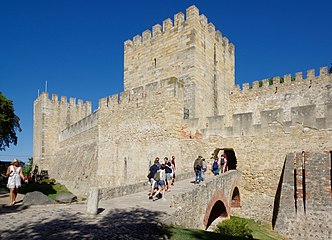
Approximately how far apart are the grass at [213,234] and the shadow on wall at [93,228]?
0.38 meters

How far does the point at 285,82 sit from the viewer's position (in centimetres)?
1917

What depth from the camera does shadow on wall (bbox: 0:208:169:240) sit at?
5539mm

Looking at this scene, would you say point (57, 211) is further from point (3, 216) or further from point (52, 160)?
point (52, 160)

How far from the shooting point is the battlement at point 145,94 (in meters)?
15.2

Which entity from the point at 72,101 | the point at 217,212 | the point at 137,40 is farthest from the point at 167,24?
the point at 72,101

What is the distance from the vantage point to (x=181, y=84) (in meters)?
15.5

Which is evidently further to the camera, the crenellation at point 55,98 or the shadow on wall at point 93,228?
the crenellation at point 55,98

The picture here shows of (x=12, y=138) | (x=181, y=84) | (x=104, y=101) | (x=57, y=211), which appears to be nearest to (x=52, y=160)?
(x=12, y=138)

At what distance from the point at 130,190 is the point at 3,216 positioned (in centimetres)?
468

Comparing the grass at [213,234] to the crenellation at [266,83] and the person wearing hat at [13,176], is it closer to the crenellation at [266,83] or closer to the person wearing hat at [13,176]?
the person wearing hat at [13,176]

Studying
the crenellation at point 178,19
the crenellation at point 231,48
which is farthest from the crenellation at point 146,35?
the crenellation at point 231,48

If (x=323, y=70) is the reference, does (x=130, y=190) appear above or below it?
below

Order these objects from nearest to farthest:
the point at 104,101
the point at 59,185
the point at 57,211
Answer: the point at 57,211 → the point at 104,101 → the point at 59,185

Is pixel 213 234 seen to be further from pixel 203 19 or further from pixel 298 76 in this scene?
pixel 298 76
